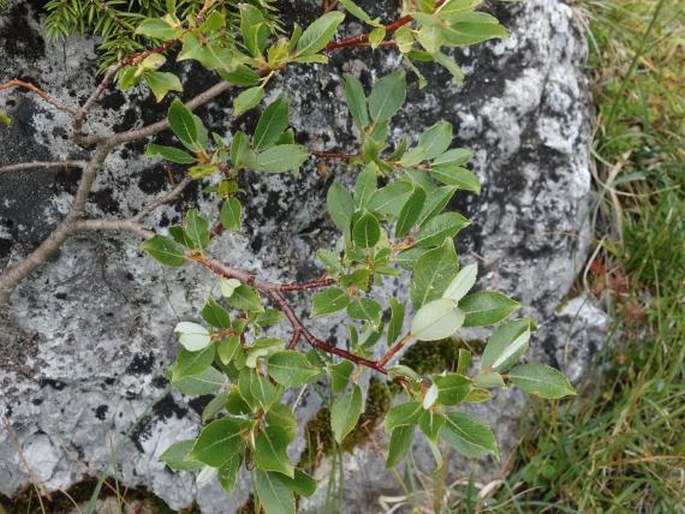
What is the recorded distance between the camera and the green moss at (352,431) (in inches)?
77.9

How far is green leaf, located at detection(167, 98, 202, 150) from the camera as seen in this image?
1.33 metres

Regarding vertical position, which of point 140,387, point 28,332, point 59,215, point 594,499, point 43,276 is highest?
point 59,215

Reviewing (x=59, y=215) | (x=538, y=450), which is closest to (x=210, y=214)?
(x=59, y=215)

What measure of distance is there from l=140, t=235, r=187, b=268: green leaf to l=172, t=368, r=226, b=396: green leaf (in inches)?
8.0

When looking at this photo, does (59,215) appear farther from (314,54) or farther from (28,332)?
(314,54)

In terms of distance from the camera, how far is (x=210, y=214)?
169cm

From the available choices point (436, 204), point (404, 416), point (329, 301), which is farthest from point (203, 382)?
point (436, 204)

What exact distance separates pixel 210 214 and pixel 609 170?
1.48m

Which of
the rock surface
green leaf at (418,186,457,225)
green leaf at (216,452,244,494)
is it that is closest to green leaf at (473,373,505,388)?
green leaf at (418,186,457,225)

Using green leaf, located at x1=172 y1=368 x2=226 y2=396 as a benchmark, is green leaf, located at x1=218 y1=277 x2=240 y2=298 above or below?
above

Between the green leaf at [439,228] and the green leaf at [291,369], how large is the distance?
272mm

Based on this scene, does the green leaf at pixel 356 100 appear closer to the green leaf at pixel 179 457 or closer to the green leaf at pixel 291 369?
the green leaf at pixel 291 369

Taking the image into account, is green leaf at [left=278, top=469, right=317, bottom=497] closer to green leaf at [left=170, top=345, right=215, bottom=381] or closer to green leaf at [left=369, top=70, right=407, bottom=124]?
green leaf at [left=170, top=345, right=215, bottom=381]

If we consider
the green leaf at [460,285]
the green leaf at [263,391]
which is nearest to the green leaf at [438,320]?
the green leaf at [460,285]
